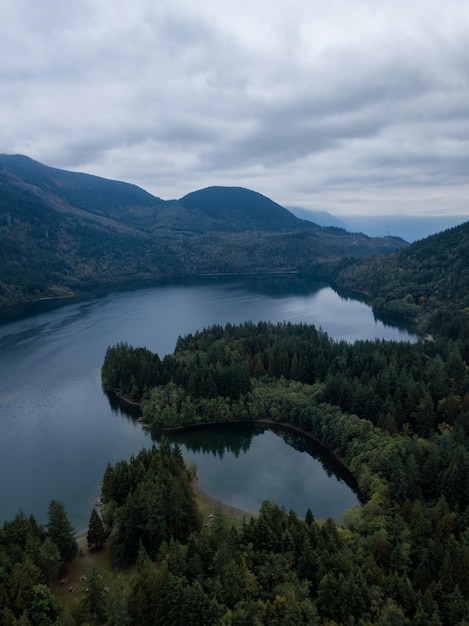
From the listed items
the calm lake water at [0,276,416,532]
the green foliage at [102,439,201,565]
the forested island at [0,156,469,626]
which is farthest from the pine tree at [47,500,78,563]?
the calm lake water at [0,276,416,532]

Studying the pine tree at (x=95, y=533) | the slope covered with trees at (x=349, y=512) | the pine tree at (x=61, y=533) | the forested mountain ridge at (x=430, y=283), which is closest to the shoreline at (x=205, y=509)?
the pine tree at (x=95, y=533)

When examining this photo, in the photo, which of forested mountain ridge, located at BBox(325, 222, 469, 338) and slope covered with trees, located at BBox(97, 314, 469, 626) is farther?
forested mountain ridge, located at BBox(325, 222, 469, 338)

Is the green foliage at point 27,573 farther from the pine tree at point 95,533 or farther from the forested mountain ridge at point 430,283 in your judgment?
the forested mountain ridge at point 430,283

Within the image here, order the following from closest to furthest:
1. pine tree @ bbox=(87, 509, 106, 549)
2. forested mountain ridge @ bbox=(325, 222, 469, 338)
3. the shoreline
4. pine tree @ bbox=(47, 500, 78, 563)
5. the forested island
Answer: the forested island
pine tree @ bbox=(47, 500, 78, 563)
pine tree @ bbox=(87, 509, 106, 549)
the shoreline
forested mountain ridge @ bbox=(325, 222, 469, 338)

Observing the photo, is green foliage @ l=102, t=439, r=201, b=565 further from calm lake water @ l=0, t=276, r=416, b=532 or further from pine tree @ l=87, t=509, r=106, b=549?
calm lake water @ l=0, t=276, r=416, b=532

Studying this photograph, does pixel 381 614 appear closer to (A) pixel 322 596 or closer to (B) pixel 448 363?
(A) pixel 322 596

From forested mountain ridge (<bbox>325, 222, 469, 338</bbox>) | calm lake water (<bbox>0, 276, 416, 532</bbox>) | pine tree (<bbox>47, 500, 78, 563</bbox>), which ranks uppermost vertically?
forested mountain ridge (<bbox>325, 222, 469, 338</bbox>)

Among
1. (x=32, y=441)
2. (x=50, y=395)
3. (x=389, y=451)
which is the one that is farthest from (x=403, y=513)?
(x=50, y=395)
